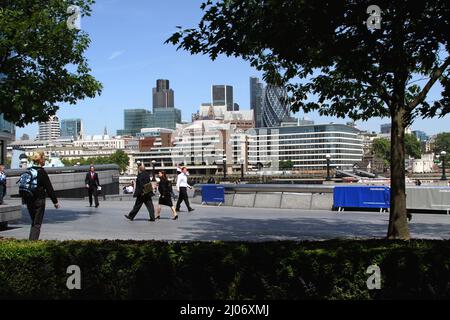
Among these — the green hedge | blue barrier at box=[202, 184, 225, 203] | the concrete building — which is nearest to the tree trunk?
the green hedge

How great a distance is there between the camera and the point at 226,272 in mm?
5918

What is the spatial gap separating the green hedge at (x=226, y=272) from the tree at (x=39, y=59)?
7870 millimetres

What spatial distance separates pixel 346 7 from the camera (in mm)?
7844

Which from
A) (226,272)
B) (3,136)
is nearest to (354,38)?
(226,272)

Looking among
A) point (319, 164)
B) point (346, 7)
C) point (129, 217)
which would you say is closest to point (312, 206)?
point (129, 217)

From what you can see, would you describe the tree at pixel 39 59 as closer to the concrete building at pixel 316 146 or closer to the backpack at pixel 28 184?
the backpack at pixel 28 184

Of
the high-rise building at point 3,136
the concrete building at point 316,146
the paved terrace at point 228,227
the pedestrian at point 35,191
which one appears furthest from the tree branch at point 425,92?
the concrete building at point 316,146

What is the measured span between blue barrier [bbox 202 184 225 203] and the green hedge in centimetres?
1924

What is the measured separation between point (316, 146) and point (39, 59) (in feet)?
567

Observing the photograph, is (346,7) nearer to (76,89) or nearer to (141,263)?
(141,263)

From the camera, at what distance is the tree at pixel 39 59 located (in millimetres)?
12977

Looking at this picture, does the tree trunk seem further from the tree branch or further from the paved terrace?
the paved terrace

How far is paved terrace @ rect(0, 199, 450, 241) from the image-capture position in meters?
12.7
